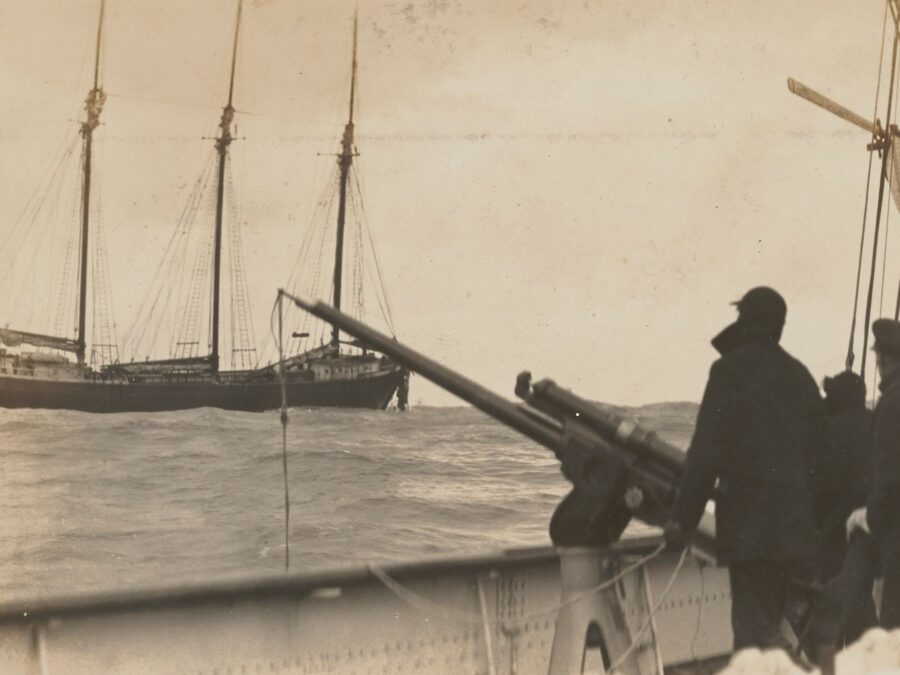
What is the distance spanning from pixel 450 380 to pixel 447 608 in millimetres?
1007

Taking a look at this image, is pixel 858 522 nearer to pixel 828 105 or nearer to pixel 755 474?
pixel 755 474

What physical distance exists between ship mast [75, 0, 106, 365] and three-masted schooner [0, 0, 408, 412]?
0.06 m

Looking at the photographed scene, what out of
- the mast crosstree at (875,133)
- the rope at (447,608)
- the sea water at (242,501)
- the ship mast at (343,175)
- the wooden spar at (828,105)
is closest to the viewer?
the rope at (447,608)

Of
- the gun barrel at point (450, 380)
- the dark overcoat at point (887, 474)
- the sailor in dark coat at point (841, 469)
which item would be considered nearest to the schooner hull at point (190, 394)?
the sailor in dark coat at point (841, 469)

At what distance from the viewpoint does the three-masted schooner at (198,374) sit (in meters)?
76.4

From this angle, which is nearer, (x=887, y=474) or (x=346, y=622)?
(x=887, y=474)

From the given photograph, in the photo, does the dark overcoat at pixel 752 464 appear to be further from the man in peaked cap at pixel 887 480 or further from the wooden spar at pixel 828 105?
the wooden spar at pixel 828 105

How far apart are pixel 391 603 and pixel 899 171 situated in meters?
25.3

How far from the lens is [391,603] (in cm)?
536

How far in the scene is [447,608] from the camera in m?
5.55

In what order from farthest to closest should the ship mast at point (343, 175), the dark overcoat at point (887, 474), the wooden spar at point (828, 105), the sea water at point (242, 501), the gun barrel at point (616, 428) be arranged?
the ship mast at point (343, 175), the wooden spar at point (828, 105), the sea water at point (242, 501), the dark overcoat at point (887, 474), the gun barrel at point (616, 428)

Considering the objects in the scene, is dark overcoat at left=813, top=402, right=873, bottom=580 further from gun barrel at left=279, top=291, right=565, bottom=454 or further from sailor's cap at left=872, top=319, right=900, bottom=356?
gun barrel at left=279, top=291, right=565, bottom=454

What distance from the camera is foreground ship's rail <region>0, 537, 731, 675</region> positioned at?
4.49m

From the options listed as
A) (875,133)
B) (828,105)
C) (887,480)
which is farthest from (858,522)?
(828,105)
